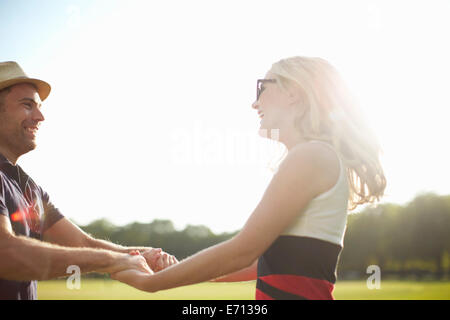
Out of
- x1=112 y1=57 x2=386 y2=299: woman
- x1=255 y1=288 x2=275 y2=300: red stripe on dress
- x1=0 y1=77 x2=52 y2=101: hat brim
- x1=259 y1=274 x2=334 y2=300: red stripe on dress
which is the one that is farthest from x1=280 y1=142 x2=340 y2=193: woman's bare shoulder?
x1=0 y1=77 x2=52 y2=101: hat brim

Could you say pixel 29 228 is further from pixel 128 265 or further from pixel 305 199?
pixel 305 199

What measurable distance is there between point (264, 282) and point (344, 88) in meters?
1.56

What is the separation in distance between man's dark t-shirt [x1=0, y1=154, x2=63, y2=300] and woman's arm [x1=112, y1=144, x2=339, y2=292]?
2.38 meters

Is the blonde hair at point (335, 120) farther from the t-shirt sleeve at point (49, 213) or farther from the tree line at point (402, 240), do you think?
the tree line at point (402, 240)

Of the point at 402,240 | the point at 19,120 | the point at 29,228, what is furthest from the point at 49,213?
the point at 402,240

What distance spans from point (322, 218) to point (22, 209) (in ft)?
10.9

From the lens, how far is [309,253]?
2.82 metres

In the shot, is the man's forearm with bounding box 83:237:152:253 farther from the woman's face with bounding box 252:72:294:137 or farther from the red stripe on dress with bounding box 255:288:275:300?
the woman's face with bounding box 252:72:294:137

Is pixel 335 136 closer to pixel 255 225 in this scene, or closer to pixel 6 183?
pixel 255 225

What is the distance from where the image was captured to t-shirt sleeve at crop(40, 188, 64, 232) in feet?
17.3

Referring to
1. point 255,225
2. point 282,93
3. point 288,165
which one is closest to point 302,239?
point 255,225

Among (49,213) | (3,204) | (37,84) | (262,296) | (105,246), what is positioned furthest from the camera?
(105,246)

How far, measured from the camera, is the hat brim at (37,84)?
16.7ft
